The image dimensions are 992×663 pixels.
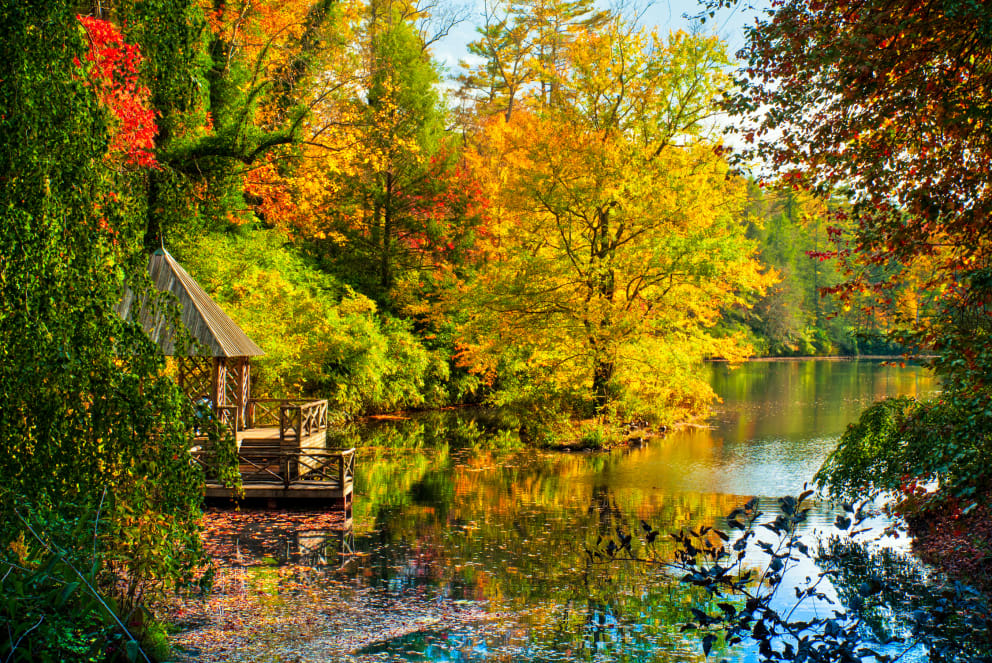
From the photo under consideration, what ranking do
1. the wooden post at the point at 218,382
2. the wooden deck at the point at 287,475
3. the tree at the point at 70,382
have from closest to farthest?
the tree at the point at 70,382, the wooden deck at the point at 287,475, the wooden post at the point at 218,382

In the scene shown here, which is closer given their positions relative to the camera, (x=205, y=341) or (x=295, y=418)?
(x=205, y=341)

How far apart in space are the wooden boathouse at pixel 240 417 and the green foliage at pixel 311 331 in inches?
158

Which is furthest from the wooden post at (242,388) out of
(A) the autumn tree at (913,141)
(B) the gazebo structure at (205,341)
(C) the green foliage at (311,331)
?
(A) the autumn tree at (913,141)

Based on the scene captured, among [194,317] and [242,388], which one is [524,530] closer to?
[242,388]

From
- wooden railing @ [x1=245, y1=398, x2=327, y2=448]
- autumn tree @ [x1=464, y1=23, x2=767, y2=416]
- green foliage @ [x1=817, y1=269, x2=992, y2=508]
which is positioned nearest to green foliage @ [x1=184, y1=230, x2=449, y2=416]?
wooden railing @ [x1=245, y1=398, x2=327, y2=448]

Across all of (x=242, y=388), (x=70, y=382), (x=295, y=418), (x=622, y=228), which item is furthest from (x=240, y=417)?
(x=622, y=228)

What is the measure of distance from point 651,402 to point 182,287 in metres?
12.2

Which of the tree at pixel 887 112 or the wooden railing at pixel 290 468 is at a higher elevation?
the tree at pixel 887 112

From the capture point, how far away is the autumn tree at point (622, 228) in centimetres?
1898

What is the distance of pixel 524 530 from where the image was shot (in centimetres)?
1127

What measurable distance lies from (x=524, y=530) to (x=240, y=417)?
18.7 ft

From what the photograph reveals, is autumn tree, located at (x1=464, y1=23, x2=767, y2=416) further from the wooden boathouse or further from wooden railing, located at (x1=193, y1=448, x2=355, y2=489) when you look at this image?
wooden railing, located at (x1=193, y1=448, x2=355, y2=489)

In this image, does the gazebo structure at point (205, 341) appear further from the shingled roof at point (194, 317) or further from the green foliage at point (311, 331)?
the green foliage at point (311, 331)

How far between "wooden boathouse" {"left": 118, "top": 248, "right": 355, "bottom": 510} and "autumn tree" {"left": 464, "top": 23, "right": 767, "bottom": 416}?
686 cm
